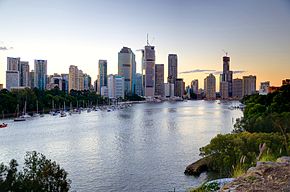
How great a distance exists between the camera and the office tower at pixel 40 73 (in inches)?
2916

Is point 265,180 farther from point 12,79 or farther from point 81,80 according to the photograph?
point 81,80

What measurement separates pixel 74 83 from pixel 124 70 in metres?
22.9

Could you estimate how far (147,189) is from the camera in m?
8.03

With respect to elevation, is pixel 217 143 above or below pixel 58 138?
above

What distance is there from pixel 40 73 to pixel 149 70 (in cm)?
3394

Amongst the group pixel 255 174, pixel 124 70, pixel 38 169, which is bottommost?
pixel 38 169

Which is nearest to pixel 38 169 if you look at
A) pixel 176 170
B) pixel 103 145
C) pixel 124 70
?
pixel 176 170

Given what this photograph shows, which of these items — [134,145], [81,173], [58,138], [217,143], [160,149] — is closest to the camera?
[217,143]

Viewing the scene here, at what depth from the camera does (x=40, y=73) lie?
7519cm

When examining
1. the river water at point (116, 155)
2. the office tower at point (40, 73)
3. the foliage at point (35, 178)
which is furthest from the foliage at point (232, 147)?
the office tower at point (40, 73)

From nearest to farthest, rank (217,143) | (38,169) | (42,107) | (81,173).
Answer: (38,169), (217,143), (81,173), (42,107)

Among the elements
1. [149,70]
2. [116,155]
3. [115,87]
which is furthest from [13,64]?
[116,155]

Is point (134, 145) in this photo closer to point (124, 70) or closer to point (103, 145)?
point (103, 145)

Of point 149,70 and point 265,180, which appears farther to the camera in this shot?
point 149,70
